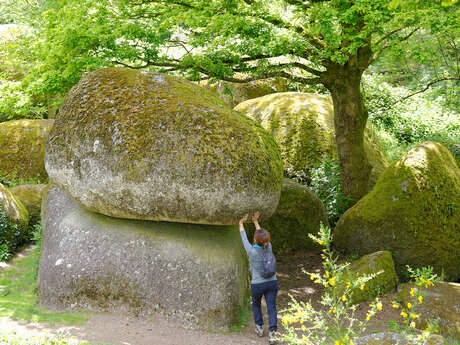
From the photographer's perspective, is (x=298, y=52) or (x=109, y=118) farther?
(x=298, y=52)

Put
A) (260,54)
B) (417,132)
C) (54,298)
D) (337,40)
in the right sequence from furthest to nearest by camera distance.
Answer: (417,132) < (260,54) < (337,40) < (54,298)

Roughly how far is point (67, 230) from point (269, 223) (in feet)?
14.0

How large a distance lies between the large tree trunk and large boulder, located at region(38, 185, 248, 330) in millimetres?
4356

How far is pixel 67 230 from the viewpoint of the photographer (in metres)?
6.92

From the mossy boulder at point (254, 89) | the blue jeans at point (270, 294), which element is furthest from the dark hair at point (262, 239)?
the mossy boulder at point (254, 89)

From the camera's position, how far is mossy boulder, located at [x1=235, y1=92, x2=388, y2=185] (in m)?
11.8

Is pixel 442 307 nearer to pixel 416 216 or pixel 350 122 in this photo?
pixel 416 216

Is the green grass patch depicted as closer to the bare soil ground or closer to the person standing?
the bare soil ground

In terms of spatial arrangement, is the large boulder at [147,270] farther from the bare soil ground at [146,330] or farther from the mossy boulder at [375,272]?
the mossy boulder at [375,272]

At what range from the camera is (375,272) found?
7180mm

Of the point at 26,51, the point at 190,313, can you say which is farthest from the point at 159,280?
the point at 26,51

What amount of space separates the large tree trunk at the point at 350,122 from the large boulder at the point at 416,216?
5.16 ft

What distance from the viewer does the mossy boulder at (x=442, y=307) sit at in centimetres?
611

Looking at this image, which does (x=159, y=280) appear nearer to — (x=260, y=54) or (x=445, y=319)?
(x=445, y=319)
